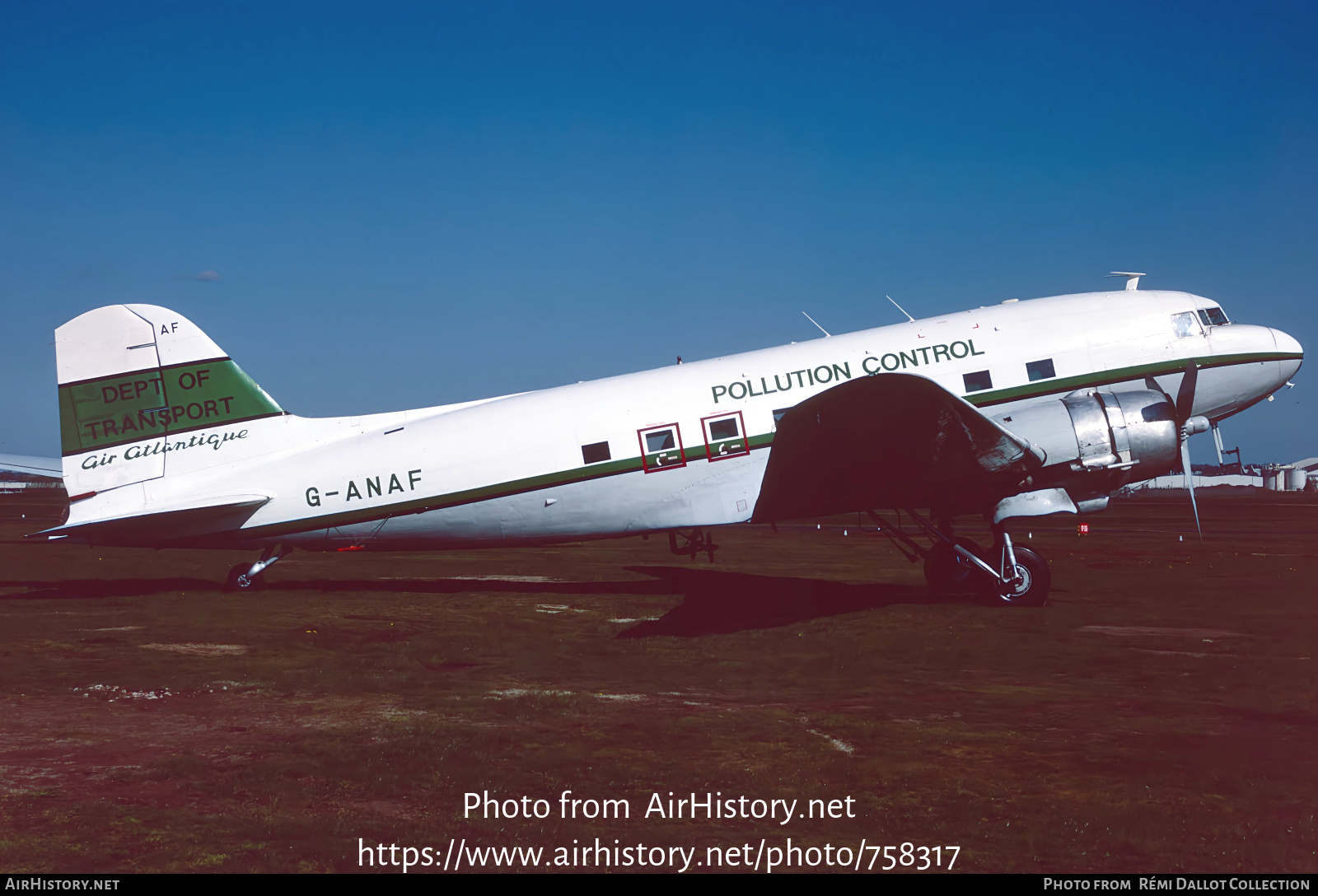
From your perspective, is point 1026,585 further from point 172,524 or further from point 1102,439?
point 172,524

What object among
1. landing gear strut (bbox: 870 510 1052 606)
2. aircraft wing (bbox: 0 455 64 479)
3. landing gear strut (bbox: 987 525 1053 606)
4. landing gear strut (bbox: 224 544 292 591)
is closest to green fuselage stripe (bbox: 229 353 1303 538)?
landing gear strut (bbox: 224 544 292 591)

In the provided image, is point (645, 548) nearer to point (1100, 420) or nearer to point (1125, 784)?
point (1100, 420)

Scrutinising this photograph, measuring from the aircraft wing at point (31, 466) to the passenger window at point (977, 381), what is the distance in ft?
57.2

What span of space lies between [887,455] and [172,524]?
10.7 metres

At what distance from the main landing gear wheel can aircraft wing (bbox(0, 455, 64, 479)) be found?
1795 cm

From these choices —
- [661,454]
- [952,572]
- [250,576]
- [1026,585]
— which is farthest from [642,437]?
[250,576]

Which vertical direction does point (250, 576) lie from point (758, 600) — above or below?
above

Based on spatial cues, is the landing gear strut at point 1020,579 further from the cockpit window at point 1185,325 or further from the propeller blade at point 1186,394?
the cockpit window at point 1185,325

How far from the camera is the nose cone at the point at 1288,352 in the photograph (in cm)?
1436

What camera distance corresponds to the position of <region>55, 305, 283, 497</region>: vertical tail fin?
13.9 m

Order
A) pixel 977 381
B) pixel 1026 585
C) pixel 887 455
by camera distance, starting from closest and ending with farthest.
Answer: pixel 887 455 < pixel 1026 585 < pixel 977 381

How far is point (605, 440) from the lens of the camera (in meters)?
13.7
